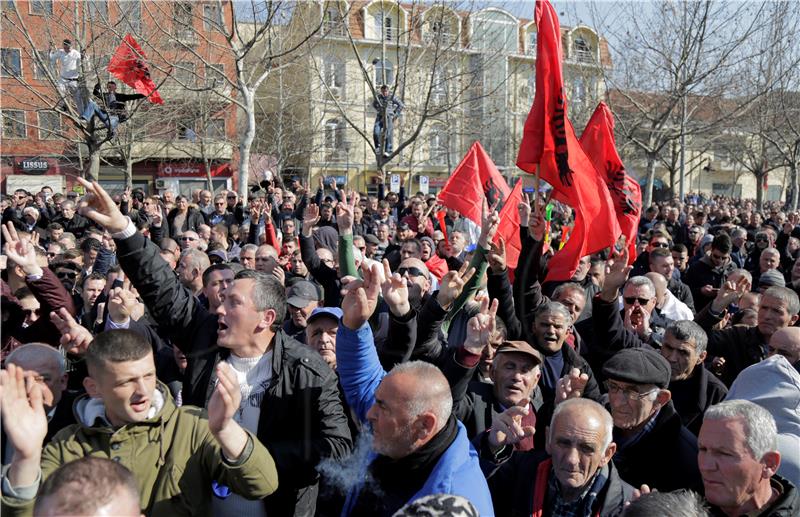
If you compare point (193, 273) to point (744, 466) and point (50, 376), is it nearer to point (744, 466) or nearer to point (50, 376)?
point (50, 376)

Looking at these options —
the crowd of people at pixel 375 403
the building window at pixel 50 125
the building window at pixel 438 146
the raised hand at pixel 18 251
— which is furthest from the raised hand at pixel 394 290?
the building window at pixel 438 146

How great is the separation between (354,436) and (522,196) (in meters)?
4.82

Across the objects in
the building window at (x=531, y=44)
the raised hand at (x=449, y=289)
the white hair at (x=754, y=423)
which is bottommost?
the white hair at (x=754, y=423)

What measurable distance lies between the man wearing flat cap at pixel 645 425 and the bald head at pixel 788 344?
1253mm

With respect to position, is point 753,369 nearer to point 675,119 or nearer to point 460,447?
point 460,447

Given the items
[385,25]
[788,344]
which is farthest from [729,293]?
[385,25]

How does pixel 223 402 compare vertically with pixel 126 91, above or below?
below

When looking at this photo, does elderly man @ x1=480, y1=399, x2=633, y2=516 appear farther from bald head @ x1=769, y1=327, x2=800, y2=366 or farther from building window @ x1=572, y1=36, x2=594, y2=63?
building window @ x1=572, y1=36, x2=594, y2=63

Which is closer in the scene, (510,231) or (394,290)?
(394,290)

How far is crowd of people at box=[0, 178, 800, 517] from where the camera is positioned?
2.61m

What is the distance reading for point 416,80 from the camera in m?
25.1

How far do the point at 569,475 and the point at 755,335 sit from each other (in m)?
3.23

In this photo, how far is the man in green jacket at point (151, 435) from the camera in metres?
2.56

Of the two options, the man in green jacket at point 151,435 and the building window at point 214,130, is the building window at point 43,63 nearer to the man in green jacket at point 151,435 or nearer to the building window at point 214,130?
the building window at point 214,130
